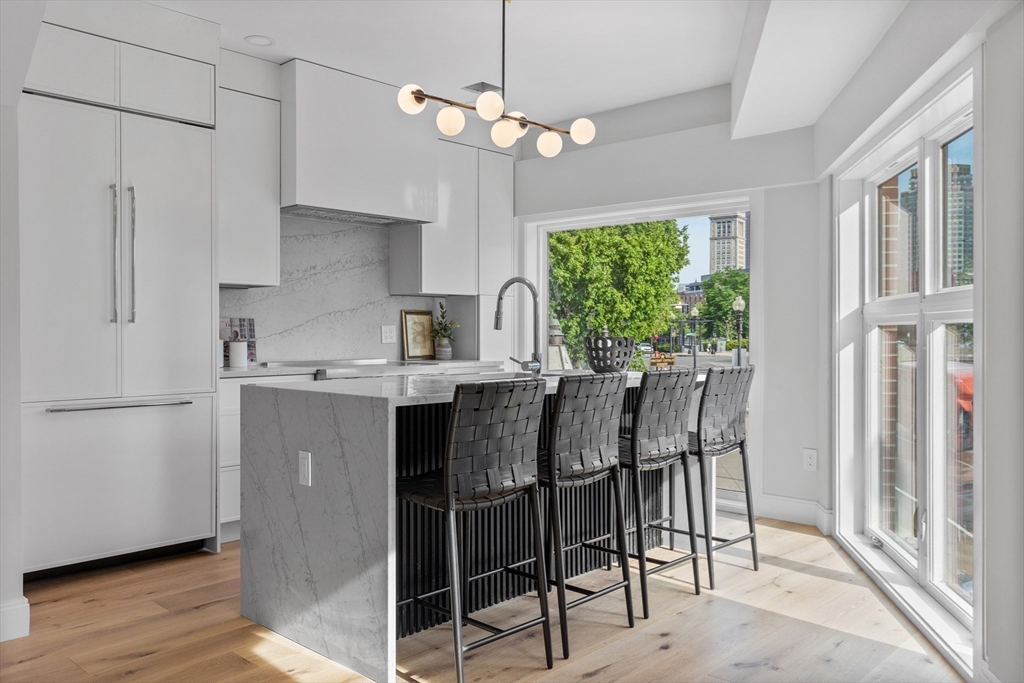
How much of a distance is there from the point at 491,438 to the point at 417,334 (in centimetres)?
317

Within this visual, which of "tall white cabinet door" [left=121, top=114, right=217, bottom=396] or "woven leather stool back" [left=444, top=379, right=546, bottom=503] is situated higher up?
"tall white cabinet door" [left=121, top=114, right=217, bottom=396]

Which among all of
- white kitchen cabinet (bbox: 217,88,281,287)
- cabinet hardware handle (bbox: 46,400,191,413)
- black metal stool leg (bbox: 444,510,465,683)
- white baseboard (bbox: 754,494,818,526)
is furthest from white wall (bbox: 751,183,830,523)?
cabinet hardware handle (bbox: 46,400,191,413)

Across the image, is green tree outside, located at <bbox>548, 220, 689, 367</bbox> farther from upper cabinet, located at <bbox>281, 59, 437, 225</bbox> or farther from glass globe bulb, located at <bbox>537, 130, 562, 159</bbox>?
glass globe bulb, located at <bbox>537, 130, 562, 159</bbox>

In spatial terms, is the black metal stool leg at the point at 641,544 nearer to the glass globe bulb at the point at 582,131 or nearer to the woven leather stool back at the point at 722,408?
the woven leather stool back at the point at 722,408

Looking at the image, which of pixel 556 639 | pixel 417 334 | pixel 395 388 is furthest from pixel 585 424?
pixel 417 334

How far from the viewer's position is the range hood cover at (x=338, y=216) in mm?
4348

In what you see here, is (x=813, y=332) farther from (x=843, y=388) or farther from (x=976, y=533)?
(x=976, y=533)

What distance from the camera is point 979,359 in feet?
7.32

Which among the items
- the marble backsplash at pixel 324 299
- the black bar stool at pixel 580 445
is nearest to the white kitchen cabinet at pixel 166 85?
the marble backsplash at pixel 324 299

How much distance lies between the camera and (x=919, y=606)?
298 cm

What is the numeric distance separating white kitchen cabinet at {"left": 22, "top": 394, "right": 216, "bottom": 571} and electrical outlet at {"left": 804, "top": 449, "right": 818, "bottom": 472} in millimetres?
3210

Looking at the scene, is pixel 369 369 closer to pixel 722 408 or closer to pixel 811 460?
pixel 722 408

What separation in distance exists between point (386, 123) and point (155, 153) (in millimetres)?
1448

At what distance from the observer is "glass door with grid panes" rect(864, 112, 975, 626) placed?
278cm
